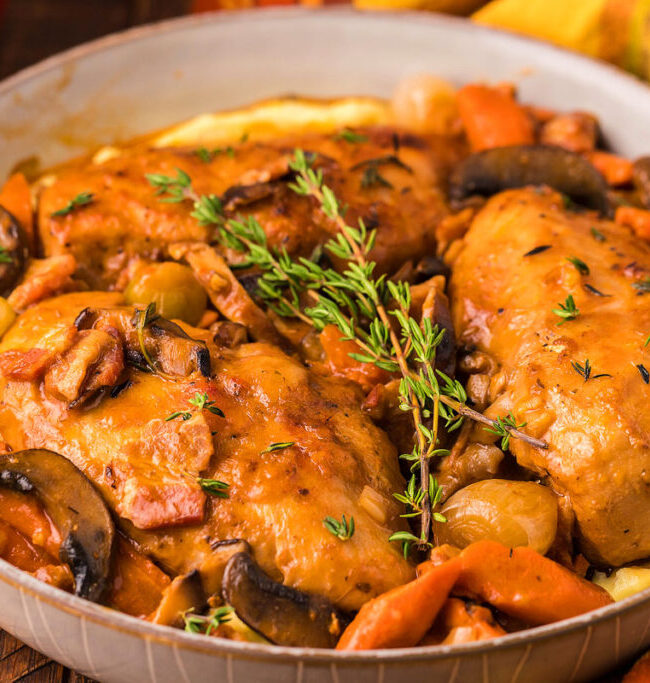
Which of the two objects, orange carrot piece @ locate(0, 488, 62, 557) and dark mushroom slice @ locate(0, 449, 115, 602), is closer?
dark mushroom slice @ locate(0, 449, 115, 602)

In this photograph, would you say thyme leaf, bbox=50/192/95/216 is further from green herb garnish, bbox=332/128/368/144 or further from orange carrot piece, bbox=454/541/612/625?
orange carrot piece, bbox=454/541/612/625

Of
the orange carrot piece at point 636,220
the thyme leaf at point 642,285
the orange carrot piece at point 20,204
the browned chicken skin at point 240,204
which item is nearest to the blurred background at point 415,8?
the orange carrot piece at point 636,220

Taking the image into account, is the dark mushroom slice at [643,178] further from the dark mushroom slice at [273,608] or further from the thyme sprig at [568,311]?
the dark mushroom slice at [273,608]

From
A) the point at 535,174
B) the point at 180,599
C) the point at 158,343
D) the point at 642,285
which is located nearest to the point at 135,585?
the point at 180,599

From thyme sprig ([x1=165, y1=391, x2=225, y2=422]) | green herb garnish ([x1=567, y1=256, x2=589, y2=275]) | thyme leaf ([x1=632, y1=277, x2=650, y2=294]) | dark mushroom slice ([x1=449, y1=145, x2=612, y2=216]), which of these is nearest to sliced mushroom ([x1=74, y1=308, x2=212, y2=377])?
thyme sprig ([x1=165, y1=391, x2=225, y2=422])

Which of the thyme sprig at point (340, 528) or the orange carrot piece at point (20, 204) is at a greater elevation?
the orange carrot piece at point (20, 204)

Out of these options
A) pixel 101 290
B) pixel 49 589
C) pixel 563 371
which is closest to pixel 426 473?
pixel 563 371
